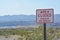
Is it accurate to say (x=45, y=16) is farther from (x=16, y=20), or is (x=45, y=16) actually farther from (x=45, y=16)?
(x=16, y=20)

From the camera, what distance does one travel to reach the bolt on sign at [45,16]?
5.47 meters

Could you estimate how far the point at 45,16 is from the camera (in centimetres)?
549

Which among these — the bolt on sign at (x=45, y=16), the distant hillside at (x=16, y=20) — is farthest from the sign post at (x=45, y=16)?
the distant hillside at (x=16, y=20)

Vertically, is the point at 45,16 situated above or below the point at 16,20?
above

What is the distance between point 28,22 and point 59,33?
1537 mm

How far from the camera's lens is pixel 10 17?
10.3 meters

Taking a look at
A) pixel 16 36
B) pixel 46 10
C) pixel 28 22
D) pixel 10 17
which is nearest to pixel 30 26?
pixel 28 22

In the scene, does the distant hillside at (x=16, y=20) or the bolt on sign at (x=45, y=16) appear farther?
the distant hillside at (x=16, y=20)

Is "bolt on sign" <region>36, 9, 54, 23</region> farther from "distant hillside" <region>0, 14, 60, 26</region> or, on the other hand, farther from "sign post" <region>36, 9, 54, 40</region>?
"distant hillside" <region>0, 14, 60, 26</region>

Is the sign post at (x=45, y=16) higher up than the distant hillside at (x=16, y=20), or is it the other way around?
the sign post at (x=45, y=16)

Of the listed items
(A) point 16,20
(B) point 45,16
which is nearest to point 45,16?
(B) point 45,16

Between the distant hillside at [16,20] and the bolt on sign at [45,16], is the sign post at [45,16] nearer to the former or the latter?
the bolt on sign at [45,16]

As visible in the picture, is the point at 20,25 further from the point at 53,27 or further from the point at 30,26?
the point at 53,27

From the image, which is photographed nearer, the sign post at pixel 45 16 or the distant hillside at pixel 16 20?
the sign post at pixel 45 16
